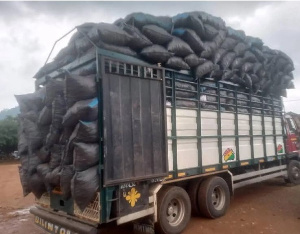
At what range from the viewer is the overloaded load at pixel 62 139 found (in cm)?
355

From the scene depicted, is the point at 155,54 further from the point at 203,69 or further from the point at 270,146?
the point at 270,146

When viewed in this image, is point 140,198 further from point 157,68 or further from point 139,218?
point 157,68

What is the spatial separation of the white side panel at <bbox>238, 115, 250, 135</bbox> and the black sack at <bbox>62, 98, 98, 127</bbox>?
12.8ft

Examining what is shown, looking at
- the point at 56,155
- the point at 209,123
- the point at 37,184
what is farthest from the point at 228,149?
the point at 37,184

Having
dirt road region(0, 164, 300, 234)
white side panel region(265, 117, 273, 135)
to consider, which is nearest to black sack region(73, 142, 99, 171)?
dirt road region(0, 164, 300, 234)

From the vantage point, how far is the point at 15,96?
4887mm

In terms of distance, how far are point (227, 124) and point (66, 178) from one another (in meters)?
3.67

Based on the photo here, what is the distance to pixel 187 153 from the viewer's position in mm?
4953

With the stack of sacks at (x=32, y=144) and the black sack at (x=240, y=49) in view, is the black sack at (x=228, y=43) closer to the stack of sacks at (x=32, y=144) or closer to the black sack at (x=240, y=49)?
the black sack at (x=240, y=49)

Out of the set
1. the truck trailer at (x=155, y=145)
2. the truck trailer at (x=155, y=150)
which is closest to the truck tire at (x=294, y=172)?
the truck trailer at (x=155, y=145)

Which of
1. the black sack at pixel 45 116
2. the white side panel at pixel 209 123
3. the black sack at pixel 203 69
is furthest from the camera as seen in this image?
the white side panel at pixel 209 123

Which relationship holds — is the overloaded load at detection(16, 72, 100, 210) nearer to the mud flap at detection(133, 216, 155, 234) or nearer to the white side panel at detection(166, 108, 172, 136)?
the mud flap at detection(133, 216, 155, 234)

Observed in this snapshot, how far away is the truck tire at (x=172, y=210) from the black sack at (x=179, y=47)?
238 cm

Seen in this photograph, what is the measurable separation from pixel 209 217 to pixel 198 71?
9.44ft
